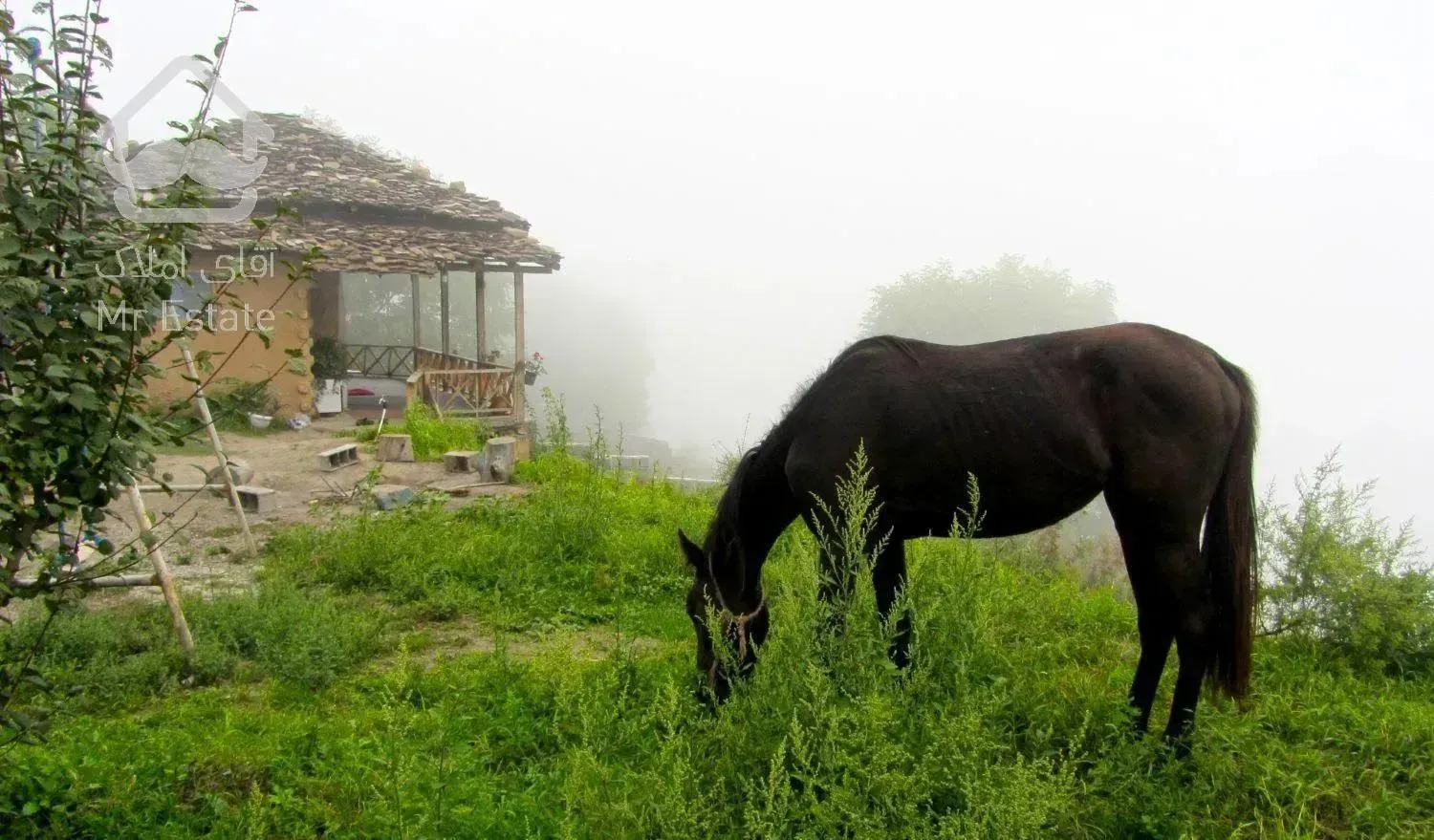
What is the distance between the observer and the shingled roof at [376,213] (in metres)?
14.0

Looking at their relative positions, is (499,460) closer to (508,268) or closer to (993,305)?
(508,268)

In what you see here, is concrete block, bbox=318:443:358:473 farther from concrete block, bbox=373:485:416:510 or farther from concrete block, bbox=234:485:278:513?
concrete block, bbox=373:485:416:510

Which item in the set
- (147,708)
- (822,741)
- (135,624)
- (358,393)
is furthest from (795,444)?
(358,393)

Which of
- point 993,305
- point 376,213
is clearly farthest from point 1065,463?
point 993,305

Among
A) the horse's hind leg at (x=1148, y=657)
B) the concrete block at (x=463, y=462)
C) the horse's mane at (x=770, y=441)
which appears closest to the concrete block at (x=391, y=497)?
the concrete block at (x=463, y=462)

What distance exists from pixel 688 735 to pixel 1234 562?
8.13ft

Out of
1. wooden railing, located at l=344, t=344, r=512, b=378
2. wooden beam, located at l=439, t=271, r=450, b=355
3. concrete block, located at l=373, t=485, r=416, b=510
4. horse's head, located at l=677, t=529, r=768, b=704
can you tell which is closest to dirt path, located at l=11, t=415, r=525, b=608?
concrete block, located at l=373, t=485, r=416, b=510

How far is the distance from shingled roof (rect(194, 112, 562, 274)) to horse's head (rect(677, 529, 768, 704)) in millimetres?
11360

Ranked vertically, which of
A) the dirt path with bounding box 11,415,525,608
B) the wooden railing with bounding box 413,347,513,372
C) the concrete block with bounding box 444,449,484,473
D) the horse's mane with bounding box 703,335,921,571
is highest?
the horse's mane with bounding box 703,335,921,571

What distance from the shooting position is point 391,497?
8.70 metres

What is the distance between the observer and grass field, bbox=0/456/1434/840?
2637mm

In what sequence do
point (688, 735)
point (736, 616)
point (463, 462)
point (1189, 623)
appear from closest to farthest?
point (688, 735), point (1189, 623), point (736, 616), point (463, 462)

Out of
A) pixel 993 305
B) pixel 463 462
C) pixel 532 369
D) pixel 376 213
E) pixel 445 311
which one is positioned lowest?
pixel 463 462

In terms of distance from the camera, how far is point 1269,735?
12.1ft
